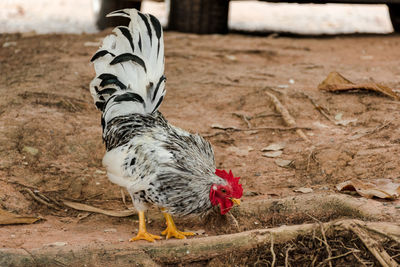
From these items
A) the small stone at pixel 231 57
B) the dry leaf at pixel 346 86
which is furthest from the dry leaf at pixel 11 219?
the small stone at pixel 231 57

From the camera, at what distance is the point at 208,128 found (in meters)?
5.18

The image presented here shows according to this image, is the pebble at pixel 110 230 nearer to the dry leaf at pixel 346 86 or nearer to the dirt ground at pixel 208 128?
the dirt ground at pixel 208 128

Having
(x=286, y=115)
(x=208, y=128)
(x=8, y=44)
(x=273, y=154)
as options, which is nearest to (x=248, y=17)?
(x=8, y=44)

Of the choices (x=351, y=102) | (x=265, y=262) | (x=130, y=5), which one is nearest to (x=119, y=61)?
(x=265, y=262)

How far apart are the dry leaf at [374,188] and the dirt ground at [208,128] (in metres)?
0.09

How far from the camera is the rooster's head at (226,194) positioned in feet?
10.9

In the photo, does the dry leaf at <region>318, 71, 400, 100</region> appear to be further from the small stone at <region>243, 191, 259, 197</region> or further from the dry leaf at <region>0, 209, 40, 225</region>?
the dry leaf at <region>0, 209, 40, 225</region>

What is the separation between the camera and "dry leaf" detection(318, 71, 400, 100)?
5.46 m

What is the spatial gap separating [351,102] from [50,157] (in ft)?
9.96

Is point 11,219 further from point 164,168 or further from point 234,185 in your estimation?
point 234,185

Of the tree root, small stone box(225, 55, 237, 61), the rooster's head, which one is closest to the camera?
the tree root

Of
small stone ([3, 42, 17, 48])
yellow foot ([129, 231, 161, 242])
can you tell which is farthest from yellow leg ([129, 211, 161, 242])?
small stone ([3, 42, 17, 48])

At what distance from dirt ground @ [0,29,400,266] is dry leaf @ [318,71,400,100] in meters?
0.08

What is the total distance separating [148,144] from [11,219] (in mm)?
1104
